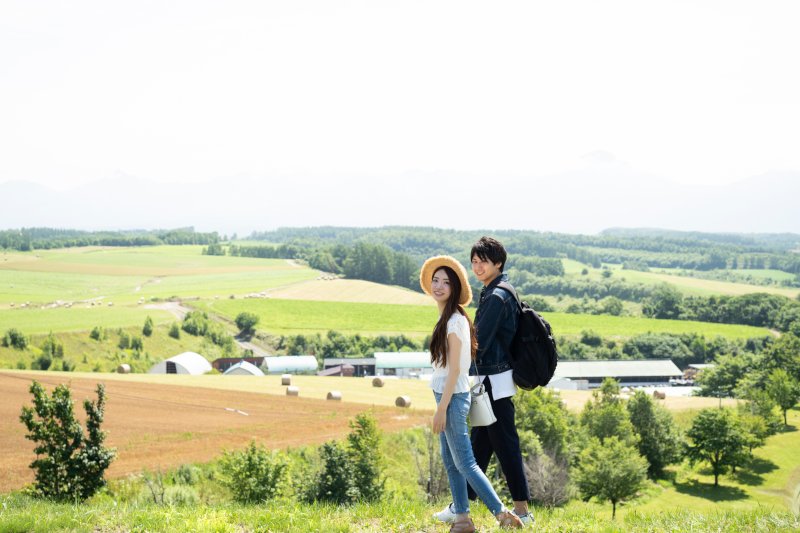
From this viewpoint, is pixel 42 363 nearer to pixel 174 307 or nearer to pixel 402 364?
pixel 174 307

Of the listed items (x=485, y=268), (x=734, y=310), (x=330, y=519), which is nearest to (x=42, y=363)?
(x=330, y=519)

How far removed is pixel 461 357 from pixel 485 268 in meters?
1.16

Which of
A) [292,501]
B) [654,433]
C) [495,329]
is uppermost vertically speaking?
[495,329]

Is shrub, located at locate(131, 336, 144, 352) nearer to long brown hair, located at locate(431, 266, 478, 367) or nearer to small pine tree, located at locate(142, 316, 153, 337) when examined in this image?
small pine tree, located at locate(142, 316, 153, 337)

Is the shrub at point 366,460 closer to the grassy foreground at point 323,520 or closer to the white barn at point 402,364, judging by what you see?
the grassy foreground at point 323,520

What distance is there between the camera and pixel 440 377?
23.8ft

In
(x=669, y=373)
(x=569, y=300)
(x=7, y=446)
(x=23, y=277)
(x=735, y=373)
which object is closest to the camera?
(x=7, y=446)

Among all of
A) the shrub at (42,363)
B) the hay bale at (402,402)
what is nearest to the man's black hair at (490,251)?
the hay bale at (402,402)

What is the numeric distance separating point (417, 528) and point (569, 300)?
165m

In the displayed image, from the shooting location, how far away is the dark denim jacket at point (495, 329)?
7406mm

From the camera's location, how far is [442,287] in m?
7.31

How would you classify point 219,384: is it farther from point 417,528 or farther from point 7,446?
point 417,528

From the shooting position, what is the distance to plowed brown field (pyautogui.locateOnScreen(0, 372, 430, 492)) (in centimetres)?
3206

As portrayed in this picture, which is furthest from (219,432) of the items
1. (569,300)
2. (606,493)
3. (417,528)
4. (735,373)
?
(569,300)
